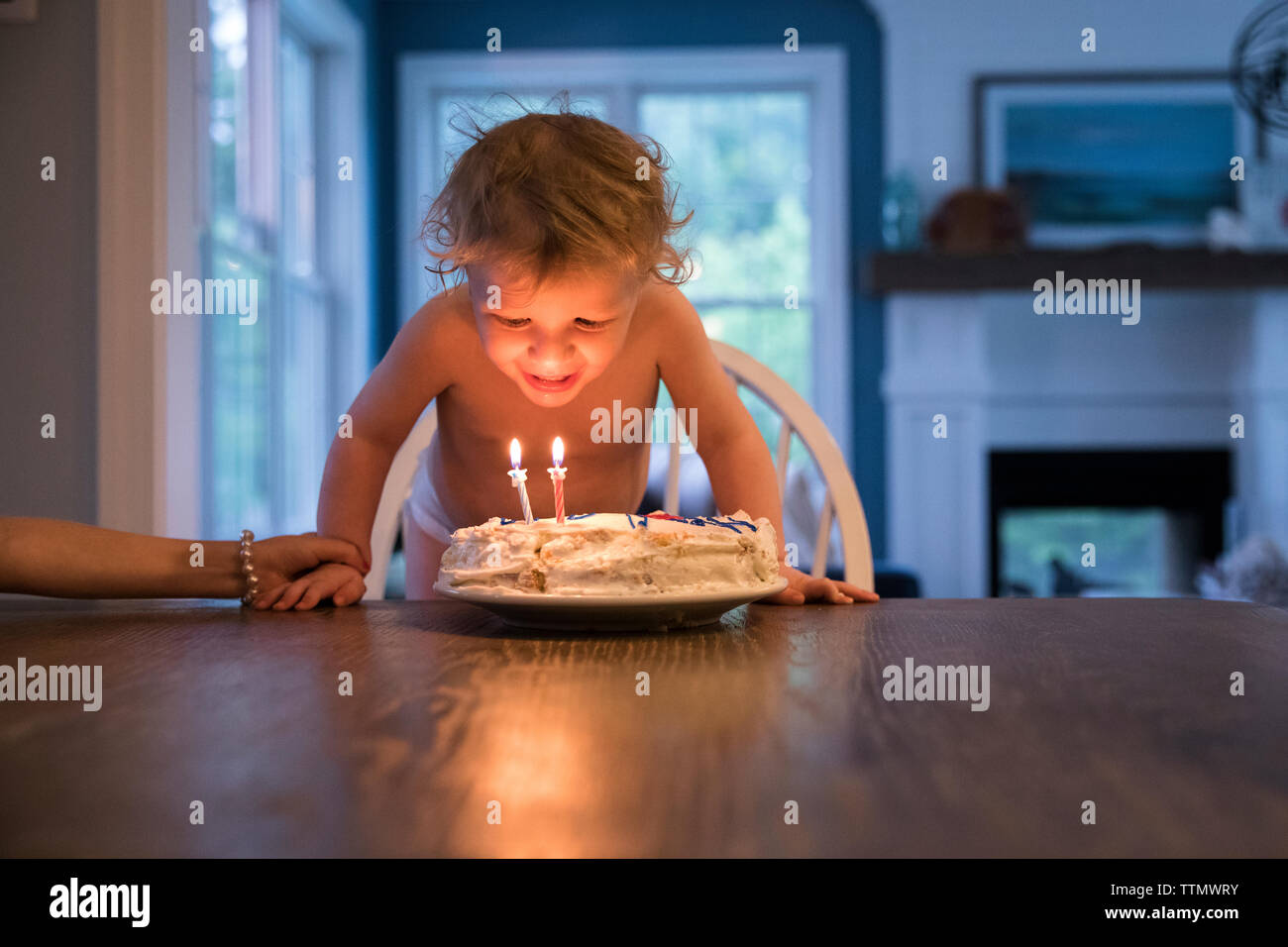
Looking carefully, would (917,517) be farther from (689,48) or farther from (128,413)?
(128,413)


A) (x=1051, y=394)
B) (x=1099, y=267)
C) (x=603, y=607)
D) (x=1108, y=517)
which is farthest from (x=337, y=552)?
(x=1108, y=517)

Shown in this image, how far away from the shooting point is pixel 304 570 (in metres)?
1.01

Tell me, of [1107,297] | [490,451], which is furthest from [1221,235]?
[490,451]

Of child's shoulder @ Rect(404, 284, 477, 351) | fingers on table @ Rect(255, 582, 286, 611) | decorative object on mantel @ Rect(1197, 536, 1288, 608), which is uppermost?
child's shoulder @ Rect(404, 284, 477, 351)

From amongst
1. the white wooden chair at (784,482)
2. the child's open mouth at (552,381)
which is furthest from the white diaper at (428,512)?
the child's open mouth at (552,381)

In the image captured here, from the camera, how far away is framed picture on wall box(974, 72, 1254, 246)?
4754 mm

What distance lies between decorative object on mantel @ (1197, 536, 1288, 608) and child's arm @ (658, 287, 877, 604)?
303 centimetres

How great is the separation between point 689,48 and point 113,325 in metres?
3.88

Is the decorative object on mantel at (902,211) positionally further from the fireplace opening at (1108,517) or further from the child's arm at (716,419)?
the child's arm at (716,419)

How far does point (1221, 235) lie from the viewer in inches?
183

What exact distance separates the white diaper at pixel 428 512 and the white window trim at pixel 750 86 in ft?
11.5

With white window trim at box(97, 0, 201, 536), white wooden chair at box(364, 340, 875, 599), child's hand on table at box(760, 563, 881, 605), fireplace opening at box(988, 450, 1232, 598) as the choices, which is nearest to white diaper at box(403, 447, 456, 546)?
white wooden chair at box(364, 340, 875, 599)

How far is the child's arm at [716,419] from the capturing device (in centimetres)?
124

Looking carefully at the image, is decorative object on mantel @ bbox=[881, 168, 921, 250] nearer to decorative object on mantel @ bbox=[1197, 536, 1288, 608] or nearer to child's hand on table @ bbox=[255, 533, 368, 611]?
decorative object on mantel @ bbox=[1197, 536, 1288, 608]
